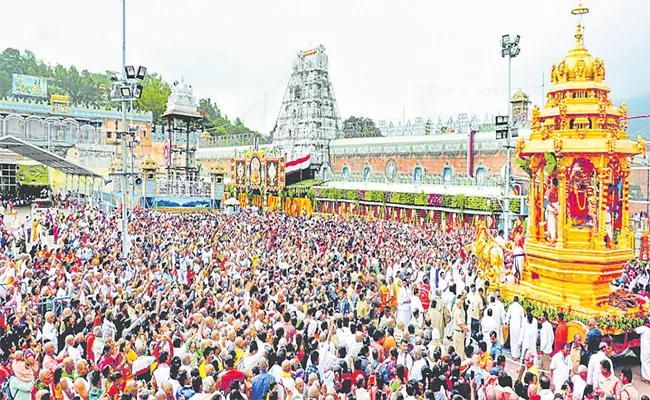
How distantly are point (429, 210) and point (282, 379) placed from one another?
82.9 feet

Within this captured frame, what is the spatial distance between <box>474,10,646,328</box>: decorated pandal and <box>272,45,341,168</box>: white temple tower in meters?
34.7

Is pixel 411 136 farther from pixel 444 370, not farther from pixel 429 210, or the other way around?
pixel 444 370

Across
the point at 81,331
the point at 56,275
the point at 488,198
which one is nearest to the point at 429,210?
the point at 488,198

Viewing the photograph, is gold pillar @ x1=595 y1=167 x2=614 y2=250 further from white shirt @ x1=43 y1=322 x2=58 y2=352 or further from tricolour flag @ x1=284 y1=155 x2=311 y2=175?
tricolour flag @ x1=284 y1=155 x2=311 y2=175

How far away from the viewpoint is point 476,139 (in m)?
36.2

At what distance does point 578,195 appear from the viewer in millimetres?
11727

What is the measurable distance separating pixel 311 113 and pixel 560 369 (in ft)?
140

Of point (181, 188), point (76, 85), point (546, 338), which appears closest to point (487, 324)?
point (546, 338)

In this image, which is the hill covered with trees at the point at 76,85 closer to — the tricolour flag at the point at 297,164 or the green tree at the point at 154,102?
the green tree at the point at 154,102

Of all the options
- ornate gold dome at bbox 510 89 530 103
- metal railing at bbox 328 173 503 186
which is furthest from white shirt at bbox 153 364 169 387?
ornate gold dome at bbox 510 89 530 103

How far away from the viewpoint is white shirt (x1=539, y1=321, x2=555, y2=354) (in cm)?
919

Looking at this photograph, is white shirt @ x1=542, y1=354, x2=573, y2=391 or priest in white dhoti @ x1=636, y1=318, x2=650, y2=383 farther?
priest in white dhoti @ x1=636, y1=318, x2=650, y2=383

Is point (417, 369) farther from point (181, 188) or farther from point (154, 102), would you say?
A: point (154, 102)

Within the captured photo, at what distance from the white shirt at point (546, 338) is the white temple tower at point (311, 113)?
3703 cm
